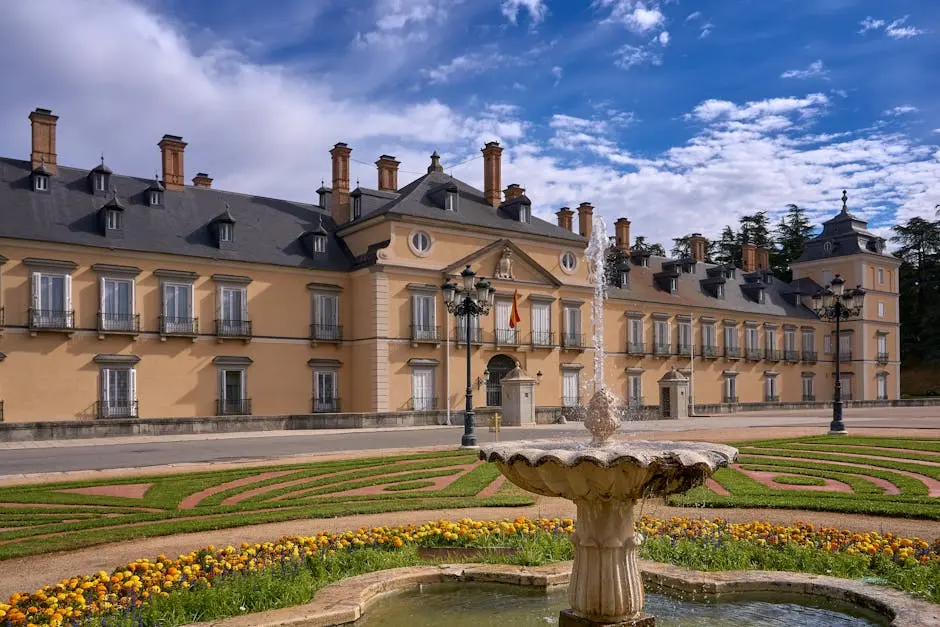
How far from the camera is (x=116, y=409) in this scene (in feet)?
105

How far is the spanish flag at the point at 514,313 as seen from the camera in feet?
129

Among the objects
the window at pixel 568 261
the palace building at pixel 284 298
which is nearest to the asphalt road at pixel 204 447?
the palace building at pixel 284 298

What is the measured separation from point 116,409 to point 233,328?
582 cm

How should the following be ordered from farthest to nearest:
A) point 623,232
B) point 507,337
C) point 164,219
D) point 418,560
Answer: point 623,232, point 507,337, point 164,219, point 418,560

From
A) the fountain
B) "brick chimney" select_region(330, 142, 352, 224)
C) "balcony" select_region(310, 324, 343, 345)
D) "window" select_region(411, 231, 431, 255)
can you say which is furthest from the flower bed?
"brick chimney" select_region(330, 142, 352, 224)

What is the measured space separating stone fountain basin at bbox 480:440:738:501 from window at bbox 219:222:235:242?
31.4 m

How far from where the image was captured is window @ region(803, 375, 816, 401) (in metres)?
61.3

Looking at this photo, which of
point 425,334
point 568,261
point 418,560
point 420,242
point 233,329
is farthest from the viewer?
point 568,261

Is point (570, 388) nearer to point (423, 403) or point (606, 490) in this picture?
point (423, 403)

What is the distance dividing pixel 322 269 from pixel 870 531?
101 ft

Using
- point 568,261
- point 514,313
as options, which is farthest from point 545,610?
point 568,261

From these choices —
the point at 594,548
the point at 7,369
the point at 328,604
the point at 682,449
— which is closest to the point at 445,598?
the point at 328,604

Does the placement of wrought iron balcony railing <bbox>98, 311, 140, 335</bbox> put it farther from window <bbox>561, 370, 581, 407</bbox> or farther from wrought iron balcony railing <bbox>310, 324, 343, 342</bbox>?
window <bbox>561, 370, 581, 407</bbox>

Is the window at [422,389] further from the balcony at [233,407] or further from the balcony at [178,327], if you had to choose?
the balcony at [178,327]
